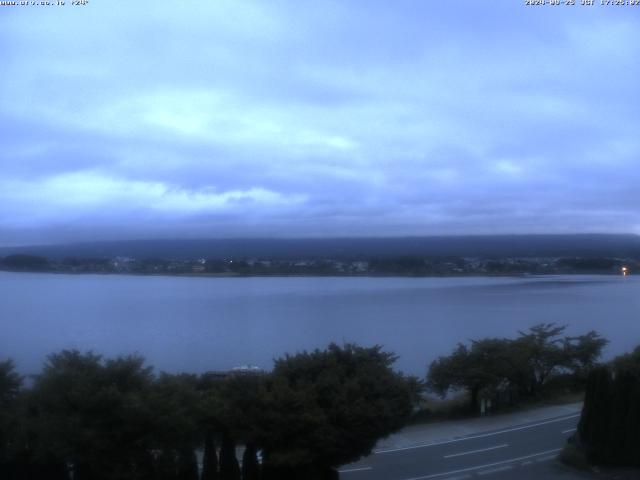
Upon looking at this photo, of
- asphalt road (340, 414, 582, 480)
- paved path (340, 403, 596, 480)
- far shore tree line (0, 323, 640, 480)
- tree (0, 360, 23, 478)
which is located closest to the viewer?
far shore tree line (0, 323, 640, 480)

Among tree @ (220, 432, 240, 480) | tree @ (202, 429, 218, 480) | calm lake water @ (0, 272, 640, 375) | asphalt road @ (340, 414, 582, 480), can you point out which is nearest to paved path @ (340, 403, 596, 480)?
asphalt road @ (340, 414, 582, 480)

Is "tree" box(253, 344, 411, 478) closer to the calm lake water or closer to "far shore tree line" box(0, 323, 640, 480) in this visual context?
"far shore tree line" box(0, 323, 640, 480)

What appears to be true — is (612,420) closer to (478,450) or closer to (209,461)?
(478,450)

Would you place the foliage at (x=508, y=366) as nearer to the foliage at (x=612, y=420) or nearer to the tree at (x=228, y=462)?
the foliage at (x=612, y=420)

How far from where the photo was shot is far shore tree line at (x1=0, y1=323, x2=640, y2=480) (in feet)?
Result: 36.8

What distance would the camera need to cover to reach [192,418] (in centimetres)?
1179

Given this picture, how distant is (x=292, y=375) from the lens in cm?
1344

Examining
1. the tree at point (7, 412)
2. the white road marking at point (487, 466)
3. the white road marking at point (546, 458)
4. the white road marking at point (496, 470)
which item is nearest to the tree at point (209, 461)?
the tree at point (7, 412)

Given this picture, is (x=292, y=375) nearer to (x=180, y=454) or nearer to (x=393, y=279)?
(x=180, y=454)

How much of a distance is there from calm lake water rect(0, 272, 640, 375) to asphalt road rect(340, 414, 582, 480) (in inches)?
309

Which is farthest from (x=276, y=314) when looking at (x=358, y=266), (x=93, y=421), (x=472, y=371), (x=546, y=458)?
(x=93, y=421)

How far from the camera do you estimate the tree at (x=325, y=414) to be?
12.3 metres

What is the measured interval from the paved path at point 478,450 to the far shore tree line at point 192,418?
2184mm

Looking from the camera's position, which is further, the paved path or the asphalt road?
the paved path
